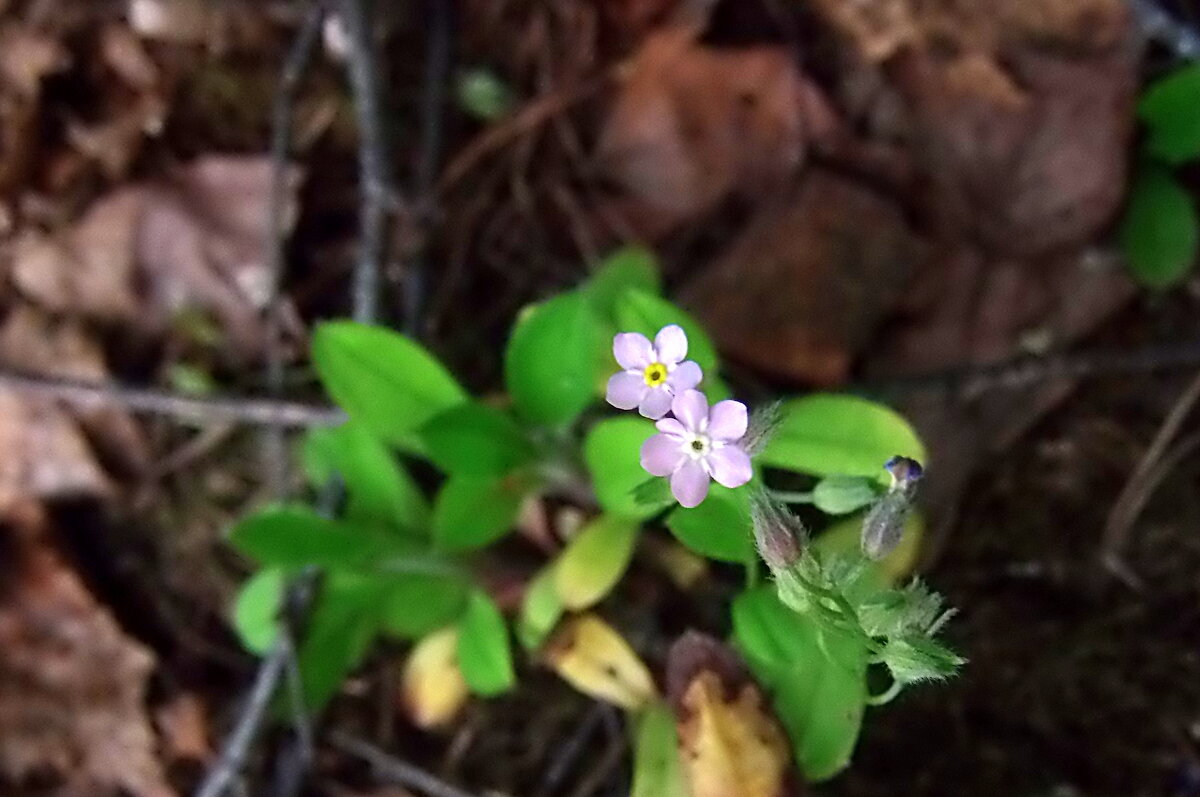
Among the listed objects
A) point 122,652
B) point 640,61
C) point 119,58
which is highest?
point 119,58

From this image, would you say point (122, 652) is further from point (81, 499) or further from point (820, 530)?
point (820, 530)

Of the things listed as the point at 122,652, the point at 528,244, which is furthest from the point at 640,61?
the point at 122,652

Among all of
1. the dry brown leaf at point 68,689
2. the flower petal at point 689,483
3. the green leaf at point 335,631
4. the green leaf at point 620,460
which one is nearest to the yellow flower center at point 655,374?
the flower petal at point 689,483

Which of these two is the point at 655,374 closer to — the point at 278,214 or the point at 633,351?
the point at 633,351

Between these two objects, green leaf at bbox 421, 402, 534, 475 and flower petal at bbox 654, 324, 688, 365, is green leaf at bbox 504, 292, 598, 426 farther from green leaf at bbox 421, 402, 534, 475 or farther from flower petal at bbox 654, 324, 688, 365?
flower petal at bbox 654, 324, 688, 365

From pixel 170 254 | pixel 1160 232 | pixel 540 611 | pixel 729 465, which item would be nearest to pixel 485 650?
pixel 540 611

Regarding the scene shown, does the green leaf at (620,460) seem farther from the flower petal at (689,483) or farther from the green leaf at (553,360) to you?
the flower petal at (689,483)

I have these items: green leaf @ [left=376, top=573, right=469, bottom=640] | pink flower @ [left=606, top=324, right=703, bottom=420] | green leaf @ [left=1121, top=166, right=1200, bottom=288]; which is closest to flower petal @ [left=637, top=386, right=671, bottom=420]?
pink flower @ [left=606, top=324, right=703, bottom=420]
